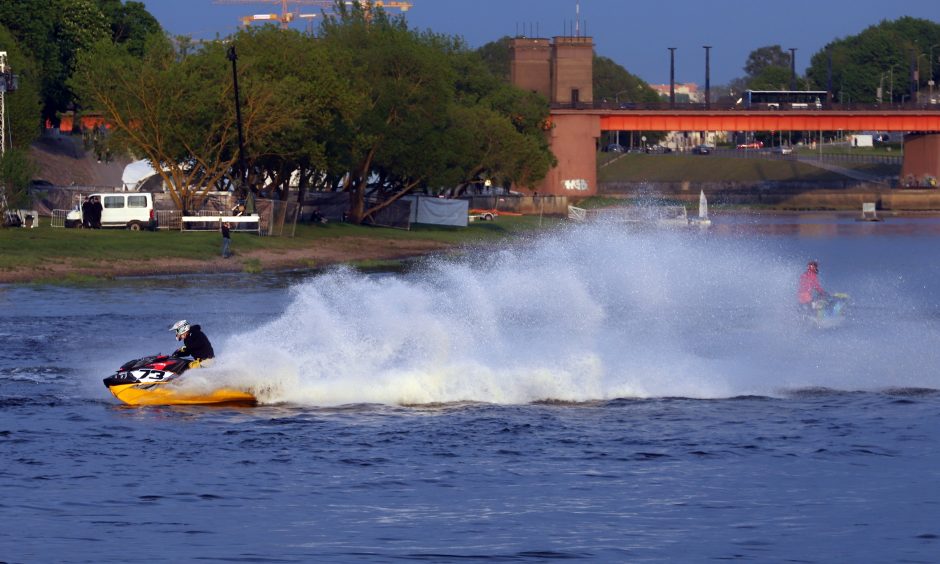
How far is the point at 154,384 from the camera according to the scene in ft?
81.0

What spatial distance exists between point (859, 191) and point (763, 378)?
126908 millimetres

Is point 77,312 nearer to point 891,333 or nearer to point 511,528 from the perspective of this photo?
point 891,333

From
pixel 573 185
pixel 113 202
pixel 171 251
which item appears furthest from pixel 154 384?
pixel 573 185

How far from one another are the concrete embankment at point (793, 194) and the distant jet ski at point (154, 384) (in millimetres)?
124556

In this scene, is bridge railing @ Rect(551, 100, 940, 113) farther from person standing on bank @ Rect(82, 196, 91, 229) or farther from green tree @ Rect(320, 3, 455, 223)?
person standing on bank @ Rect(82, 196, 91, 229)

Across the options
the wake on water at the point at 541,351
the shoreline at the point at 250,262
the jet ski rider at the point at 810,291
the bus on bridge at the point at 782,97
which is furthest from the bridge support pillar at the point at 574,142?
the jet ski rider at the point at 810,291

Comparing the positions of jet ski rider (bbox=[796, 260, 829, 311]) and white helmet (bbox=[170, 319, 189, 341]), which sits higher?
white helmet (bbox=[170, 319, 189, 341])

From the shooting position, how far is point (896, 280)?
2283 inches

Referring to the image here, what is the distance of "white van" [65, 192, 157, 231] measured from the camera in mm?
67500

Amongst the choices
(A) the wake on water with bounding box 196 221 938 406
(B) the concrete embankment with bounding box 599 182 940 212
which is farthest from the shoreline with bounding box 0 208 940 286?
(B) the concrete embankment with bounding box 599 182 940 212

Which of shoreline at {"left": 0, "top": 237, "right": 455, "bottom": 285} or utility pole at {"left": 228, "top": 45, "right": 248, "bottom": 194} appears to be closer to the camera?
shoreline at {"left": 0, "top": 237, "right": 455, "bottom": 285}

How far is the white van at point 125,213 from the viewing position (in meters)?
67.5

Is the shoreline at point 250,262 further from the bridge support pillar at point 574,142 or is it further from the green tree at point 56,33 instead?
the bridge support pillar at point 574,142

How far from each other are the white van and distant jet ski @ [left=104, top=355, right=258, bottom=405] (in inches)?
1729
